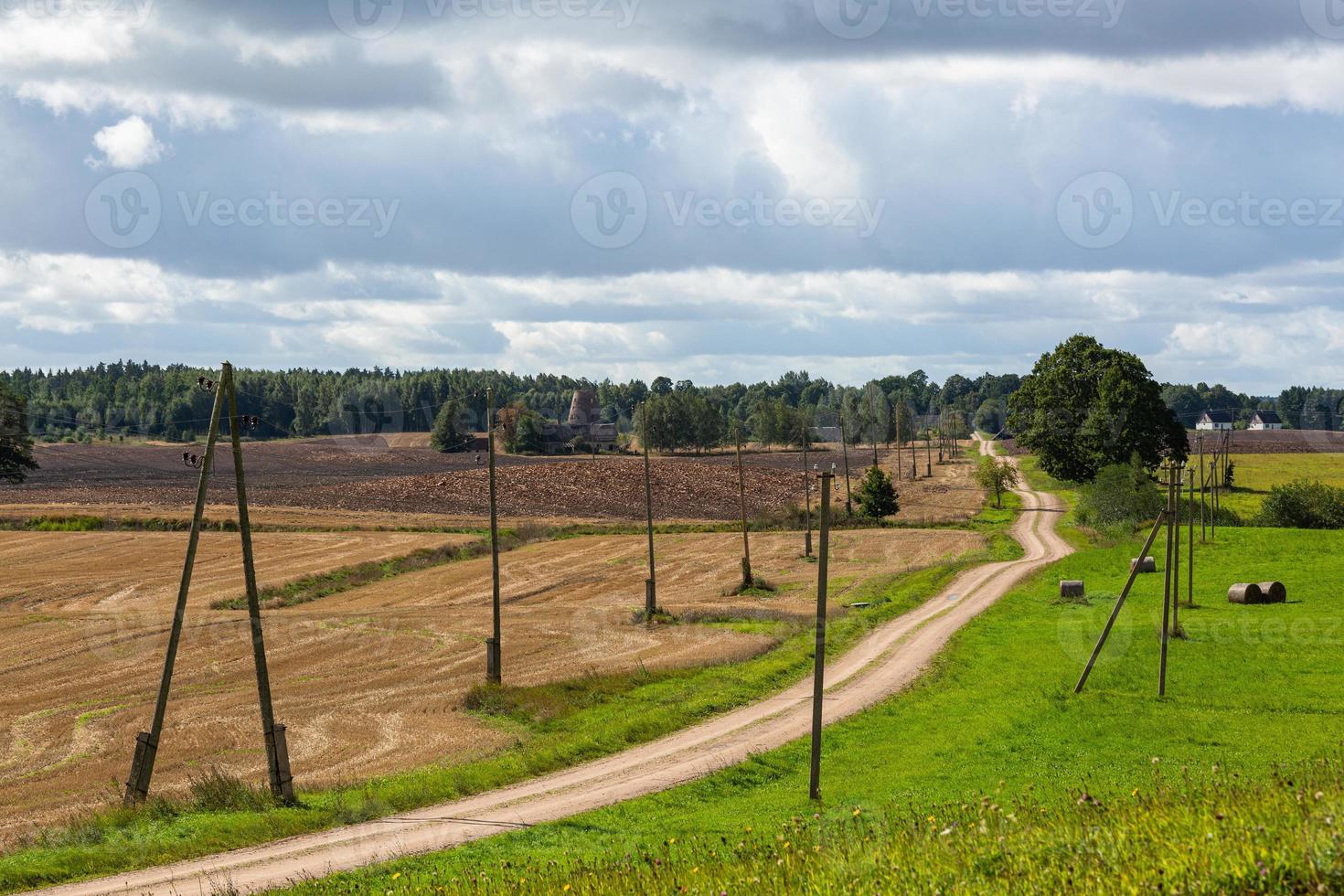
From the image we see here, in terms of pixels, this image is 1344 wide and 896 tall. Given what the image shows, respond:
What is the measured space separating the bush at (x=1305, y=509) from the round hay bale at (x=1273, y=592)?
3331cm

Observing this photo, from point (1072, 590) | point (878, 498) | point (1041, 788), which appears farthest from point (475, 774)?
point (878, 498)

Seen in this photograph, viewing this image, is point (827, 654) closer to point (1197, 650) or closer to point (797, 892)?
point (1197, 650)

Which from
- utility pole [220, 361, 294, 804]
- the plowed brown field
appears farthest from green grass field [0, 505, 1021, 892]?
the plowed brown field

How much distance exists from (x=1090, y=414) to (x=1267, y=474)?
155ft

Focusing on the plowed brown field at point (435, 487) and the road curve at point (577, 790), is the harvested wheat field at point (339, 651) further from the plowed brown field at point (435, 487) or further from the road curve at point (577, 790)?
the plowed brown field at point (435, 487)

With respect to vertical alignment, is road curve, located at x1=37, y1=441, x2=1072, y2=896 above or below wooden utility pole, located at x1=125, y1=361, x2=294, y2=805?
below

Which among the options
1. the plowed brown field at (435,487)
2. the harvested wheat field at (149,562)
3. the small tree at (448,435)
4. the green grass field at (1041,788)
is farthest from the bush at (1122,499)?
the small tree at (448,435)

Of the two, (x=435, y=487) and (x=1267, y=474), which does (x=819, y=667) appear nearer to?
(x=435, y=487)

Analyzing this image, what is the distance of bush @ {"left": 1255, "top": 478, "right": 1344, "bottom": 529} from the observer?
77.3m

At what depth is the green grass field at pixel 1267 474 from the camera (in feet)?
323

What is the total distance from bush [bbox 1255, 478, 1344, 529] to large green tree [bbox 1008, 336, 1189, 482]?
44.3ft

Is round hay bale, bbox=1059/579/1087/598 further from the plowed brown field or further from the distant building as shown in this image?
the distant building

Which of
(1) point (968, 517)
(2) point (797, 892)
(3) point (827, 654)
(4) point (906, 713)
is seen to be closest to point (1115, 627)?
(3) point (827, 654)

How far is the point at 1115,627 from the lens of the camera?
42.9 meters
